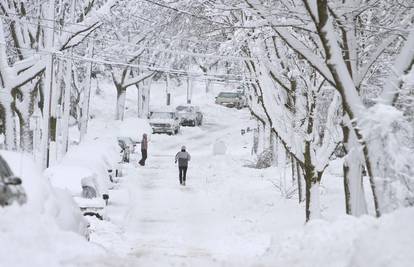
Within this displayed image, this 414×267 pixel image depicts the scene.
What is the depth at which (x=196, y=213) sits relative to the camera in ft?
65.5

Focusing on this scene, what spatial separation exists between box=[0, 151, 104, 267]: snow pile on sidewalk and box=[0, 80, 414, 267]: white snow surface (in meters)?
0.02

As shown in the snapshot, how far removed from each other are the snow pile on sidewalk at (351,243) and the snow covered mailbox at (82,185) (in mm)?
6813

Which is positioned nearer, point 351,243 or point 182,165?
point 351,243

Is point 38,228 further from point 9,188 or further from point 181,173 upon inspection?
point 181,173

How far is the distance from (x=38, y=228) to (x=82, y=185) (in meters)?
8.49

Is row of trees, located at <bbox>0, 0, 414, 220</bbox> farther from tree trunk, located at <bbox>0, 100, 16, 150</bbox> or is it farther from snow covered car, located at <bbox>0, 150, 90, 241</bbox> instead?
snow covered car, located at <bbox>0, 150, 90, 241</bbox>

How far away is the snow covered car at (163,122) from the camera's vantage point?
47.0 m

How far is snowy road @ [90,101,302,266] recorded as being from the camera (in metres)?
13.5

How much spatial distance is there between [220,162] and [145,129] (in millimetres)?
9076

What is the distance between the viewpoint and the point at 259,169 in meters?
31.6

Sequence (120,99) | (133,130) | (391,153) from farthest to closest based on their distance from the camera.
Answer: (120,99) < (133,130) < (391,153)

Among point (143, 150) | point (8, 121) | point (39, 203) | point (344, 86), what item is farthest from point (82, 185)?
point (143, 150)

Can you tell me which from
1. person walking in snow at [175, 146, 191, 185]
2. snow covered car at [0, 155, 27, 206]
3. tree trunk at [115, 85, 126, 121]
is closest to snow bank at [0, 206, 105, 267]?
snow covered car at [0, 155, 27, 206]

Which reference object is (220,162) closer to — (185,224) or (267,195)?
(267,195)
